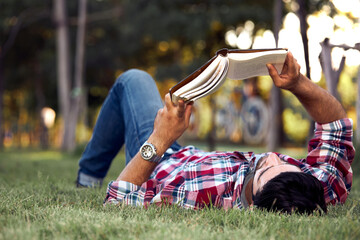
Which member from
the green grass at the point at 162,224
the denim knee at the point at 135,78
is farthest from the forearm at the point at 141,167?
the denim knee at the point at 135,78

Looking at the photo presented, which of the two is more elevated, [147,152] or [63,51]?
[63,51]

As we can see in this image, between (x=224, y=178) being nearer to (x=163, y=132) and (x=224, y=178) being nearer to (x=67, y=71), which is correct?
(x=163, y=132)

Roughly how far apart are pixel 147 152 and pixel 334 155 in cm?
110

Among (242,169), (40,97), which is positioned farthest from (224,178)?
(40,97)

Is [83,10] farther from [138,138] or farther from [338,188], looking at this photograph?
[338,188]

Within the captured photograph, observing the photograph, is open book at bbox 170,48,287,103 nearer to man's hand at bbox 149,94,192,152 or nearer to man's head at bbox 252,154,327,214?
man's hand at bbox 149,94,192,152

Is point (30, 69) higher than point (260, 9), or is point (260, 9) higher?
point (260, 9)

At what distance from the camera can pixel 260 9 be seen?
11.0 metres

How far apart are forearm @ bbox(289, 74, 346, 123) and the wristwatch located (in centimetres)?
86

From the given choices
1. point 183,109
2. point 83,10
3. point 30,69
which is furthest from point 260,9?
point 30,69

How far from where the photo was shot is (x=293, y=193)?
6.78ft

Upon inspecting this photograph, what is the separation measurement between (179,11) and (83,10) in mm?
4224

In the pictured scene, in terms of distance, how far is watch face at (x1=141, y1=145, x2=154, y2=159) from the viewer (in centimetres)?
234

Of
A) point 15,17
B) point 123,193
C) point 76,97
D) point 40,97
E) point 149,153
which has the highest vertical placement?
point 15,17
